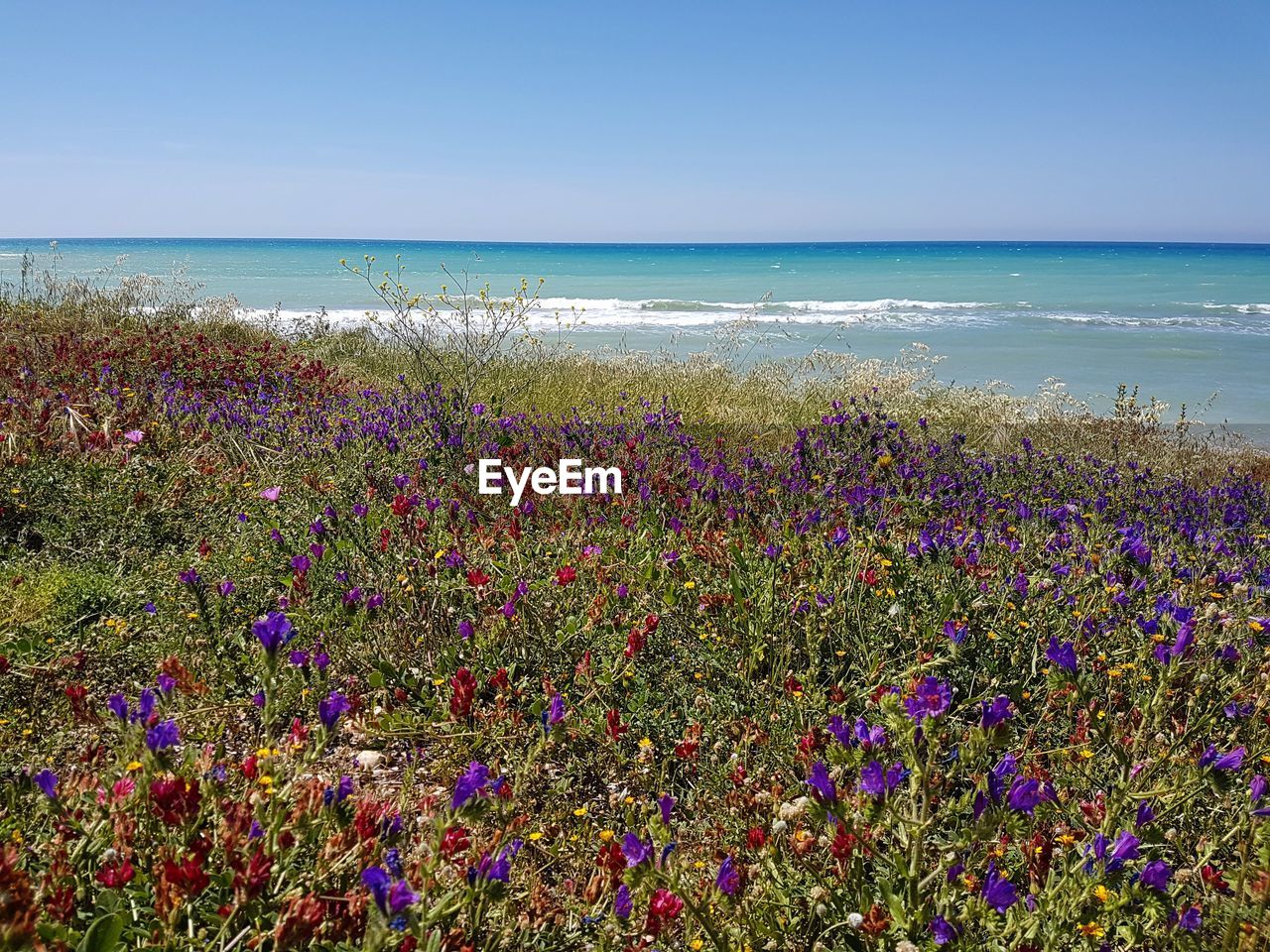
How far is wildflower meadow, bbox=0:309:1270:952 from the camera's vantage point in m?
1.49

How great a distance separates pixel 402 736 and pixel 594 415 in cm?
402

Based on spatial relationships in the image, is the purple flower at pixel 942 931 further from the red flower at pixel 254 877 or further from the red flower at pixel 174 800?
the red flower at pixel 174 800

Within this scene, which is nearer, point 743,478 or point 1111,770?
point 1111,770

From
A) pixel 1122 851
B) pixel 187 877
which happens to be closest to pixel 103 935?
pixel 187 877

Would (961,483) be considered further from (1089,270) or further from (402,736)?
(1089,270)

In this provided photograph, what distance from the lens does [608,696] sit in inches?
102

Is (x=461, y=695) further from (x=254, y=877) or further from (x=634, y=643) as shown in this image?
(x=254, y=877)

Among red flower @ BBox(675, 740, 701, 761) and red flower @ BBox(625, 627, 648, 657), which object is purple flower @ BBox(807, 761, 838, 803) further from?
red flower @ BBox(625, 627, 648, 657)

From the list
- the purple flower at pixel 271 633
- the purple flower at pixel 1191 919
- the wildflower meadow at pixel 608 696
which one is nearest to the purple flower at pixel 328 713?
the wildflower meadow at pixel 608 696

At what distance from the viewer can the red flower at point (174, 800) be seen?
4.63ft

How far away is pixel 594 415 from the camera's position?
626 centimetres

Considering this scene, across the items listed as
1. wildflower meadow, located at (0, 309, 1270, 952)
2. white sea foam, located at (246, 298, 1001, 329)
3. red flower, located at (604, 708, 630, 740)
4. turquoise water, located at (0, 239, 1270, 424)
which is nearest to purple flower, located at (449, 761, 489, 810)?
wildflower meadow, located at (0, 309, 1270, 952)

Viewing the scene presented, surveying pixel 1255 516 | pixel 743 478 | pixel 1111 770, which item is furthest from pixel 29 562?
pixel 1255 516

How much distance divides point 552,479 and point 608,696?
2.04m
